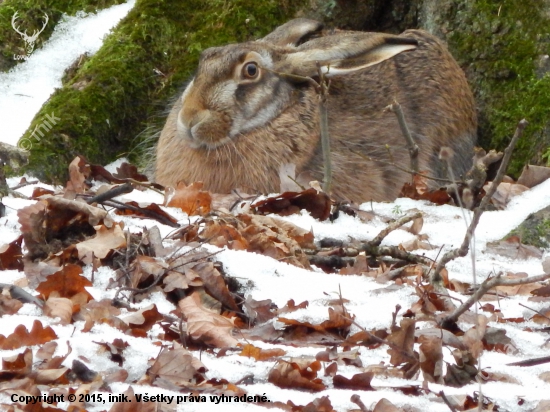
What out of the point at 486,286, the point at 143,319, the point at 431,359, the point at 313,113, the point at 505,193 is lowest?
the point at 505,193

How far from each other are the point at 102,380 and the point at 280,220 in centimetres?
232

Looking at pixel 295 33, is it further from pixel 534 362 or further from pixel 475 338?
pixel 534 362

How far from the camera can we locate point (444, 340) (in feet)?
11.5

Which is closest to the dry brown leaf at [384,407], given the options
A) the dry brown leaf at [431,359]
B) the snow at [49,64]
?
the dry brown leaf at [431,359]

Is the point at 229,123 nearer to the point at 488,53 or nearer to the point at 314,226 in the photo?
the point at 314,226

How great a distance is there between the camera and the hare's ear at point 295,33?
7262 millimetres

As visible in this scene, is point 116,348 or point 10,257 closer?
point 116,348

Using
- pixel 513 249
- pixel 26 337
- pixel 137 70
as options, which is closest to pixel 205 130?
pixel 137 70

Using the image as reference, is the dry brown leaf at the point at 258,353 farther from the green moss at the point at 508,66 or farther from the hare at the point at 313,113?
the green moss at the point at 508,66

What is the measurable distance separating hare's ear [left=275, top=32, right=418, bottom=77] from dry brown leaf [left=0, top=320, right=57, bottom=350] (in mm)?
3902

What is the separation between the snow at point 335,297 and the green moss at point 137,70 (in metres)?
1.13

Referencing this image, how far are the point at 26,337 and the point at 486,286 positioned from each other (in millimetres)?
1666

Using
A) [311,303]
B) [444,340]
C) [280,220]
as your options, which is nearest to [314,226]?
[280,220]

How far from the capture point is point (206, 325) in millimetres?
3469
